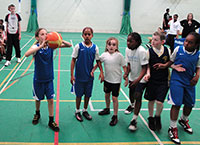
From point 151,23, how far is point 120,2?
3.20 meters

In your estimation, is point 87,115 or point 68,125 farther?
point 87,115

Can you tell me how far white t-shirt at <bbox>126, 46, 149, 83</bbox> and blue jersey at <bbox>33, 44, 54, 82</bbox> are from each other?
1.35 metres

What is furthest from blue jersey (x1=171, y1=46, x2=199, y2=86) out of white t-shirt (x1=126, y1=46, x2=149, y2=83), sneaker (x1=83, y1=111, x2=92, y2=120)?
sneaker (x1=83, y1=111, x2=92, y2=120)

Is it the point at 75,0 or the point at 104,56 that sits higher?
the point at 75,0

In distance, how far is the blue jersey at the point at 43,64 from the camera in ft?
10.8

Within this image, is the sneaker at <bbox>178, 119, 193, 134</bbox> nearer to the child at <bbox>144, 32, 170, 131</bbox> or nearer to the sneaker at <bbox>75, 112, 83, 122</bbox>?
the child at <bbox>144, 32, 170, 131</bbox>

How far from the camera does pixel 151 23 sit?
57.8 feet

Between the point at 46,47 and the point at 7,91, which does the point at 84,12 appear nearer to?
the point at 7,91

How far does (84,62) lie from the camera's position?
3662 mm

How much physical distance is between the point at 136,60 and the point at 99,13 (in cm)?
1400

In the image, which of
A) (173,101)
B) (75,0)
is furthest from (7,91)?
(75,0)

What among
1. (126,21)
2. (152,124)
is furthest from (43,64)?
(126,21)

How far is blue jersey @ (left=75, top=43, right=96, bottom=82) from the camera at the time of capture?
3.63 metres

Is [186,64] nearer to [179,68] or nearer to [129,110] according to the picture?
[179,68]
